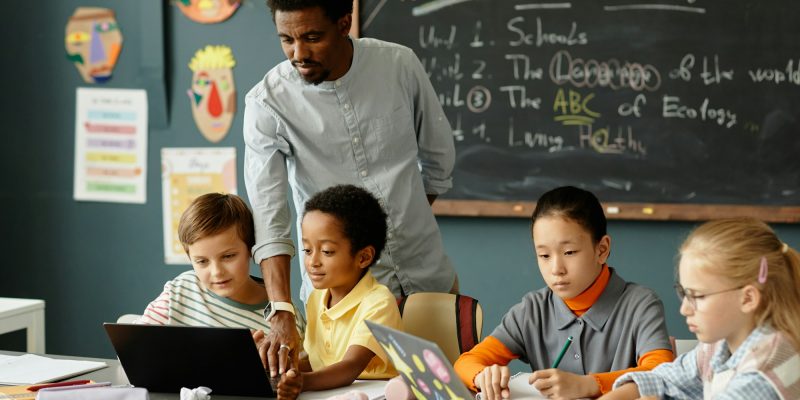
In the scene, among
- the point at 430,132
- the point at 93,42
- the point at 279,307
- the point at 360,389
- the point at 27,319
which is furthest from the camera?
the point at 93,42

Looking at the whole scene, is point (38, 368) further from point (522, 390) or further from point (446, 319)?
point (522, 390)

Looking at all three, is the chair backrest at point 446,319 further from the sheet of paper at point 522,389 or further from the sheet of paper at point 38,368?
the sheet of paper at point 38,368

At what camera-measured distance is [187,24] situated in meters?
3.79

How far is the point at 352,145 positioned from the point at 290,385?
70 cm

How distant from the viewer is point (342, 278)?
219 centimetres

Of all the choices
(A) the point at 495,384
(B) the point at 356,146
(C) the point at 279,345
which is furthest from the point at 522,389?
(B) the point at 356,146

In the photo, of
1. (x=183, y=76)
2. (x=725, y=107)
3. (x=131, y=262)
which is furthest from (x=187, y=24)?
(x=725, y=107)

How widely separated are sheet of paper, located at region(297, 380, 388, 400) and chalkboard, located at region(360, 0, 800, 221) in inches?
60.3

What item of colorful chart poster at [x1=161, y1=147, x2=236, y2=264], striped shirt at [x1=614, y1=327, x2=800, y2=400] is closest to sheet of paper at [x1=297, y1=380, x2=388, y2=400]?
striped shirt at [x1=614, y1=327, x2=800, y2=400]

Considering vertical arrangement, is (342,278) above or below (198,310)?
above

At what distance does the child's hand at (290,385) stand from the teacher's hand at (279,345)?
53 millimetres

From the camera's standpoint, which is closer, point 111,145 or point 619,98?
point 619,98

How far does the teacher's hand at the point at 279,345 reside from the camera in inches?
77.0

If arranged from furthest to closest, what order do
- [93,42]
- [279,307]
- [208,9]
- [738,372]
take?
[93,42]
[208,9]
[279,307]
[738,372]
